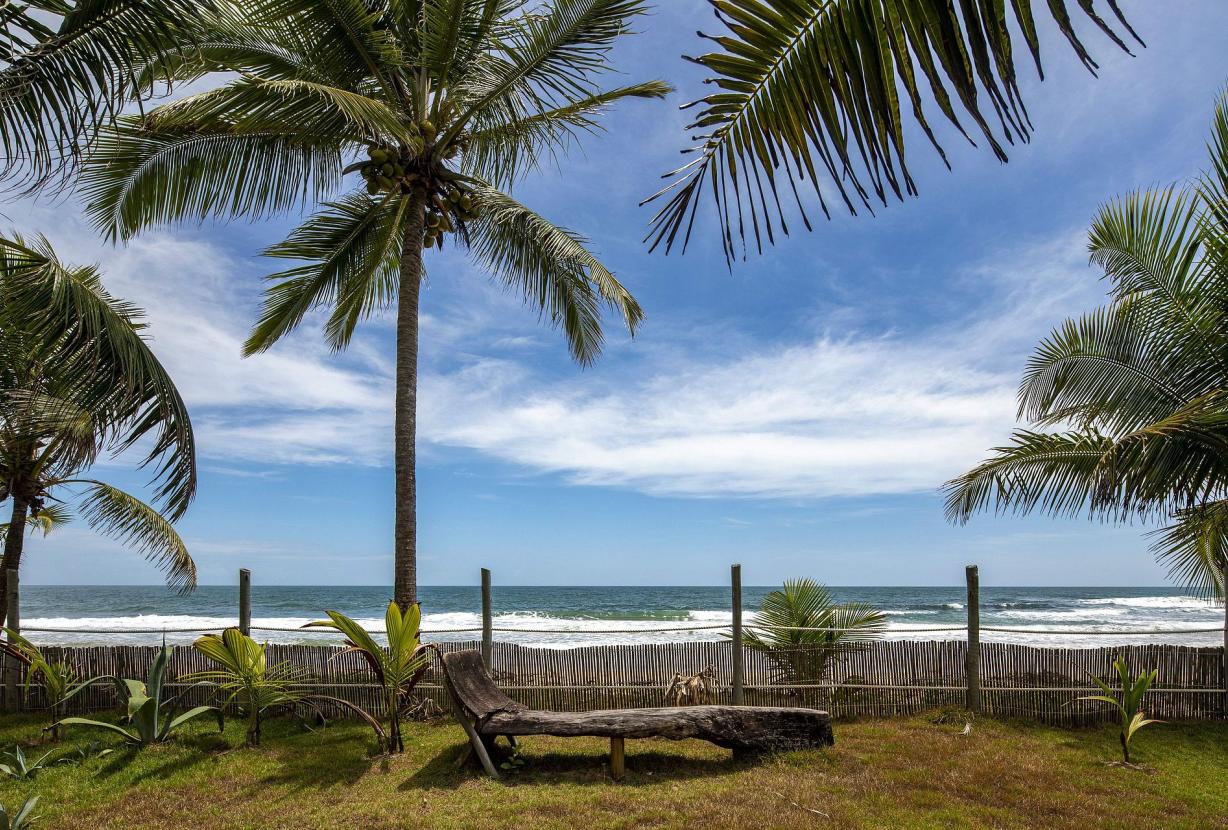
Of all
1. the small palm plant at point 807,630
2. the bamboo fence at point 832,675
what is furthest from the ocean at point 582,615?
the bamboo fence at point 832,675

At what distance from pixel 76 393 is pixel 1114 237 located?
6787 millimetres

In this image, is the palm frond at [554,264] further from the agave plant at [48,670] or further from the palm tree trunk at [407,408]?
the agave plant at [48,670]

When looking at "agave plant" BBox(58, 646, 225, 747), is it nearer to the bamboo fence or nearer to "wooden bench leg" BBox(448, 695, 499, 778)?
the bamboo fence

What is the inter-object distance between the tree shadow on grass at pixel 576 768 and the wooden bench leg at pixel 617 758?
5 cm

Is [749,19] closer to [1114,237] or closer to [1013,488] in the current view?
[1114,237]

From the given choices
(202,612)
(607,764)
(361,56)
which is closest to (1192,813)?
(607,764)

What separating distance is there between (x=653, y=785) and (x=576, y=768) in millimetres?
703

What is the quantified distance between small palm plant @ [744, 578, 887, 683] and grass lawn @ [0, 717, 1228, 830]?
3.65 ft

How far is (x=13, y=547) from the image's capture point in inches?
312

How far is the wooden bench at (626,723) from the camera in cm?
536

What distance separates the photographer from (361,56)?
6645mm

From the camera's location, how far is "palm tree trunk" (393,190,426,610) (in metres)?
7.30

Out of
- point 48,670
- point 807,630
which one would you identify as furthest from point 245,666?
point 807,630

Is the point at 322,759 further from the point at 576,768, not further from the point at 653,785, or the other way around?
the point at 653,785
